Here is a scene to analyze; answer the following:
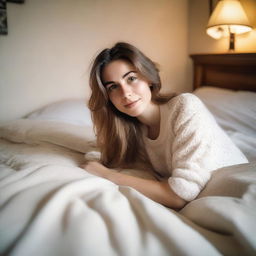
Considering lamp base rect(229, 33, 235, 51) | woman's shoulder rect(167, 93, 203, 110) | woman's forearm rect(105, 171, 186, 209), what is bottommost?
woman's forearm rect(105, 171, 186, 209)

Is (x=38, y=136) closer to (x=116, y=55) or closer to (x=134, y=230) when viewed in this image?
(x=116, y=55)

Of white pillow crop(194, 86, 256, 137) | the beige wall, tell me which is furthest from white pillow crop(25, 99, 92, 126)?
the beige wall

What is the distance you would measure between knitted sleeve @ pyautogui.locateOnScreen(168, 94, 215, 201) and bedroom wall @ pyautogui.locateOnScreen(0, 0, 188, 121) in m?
1.31

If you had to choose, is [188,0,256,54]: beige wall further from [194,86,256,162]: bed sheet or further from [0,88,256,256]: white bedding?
[0,88,256,256]: white bedding

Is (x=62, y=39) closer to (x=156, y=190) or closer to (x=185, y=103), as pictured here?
(x=185, y=103)

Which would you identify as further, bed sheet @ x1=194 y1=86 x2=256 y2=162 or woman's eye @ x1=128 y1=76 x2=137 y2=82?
bed sheet @ x1=194 y1=86 x2=256 y2=162

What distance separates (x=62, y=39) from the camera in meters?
1.92

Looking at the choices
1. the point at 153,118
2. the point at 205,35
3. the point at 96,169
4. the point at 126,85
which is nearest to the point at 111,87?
the point at 126,85

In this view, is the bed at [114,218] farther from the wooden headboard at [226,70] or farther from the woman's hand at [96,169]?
the wooden headboard at [226,70]

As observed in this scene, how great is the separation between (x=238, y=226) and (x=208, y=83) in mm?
1897

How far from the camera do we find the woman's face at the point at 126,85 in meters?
0.97

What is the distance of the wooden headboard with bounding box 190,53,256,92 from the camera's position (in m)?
1.73

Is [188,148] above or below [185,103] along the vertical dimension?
below

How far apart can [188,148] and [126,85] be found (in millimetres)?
354
